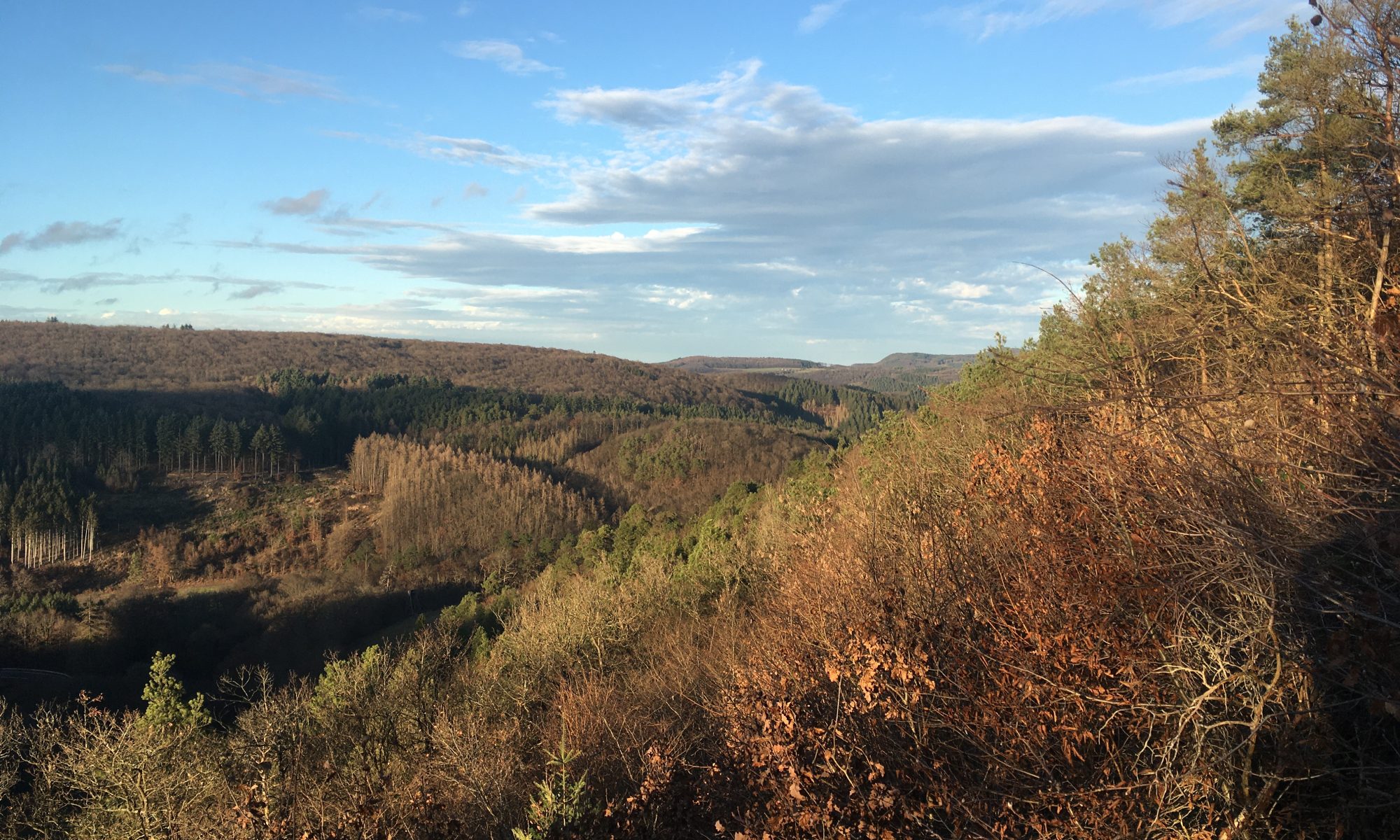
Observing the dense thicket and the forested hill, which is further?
the forested hill

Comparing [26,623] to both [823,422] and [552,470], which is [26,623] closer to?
[552,470]

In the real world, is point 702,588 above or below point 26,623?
above

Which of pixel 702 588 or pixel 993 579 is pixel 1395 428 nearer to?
pixel 993 579

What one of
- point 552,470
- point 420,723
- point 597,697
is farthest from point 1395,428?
point 552,470

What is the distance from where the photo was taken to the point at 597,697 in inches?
494

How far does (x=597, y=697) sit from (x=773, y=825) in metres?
8.57

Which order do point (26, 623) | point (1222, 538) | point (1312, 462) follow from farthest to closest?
point (26, 623) < point (1312, 462) < point (1222, 538)

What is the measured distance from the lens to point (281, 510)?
343 ft

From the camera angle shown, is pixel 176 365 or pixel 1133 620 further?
pixel 176 365

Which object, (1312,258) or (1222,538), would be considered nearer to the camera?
(1222,538)

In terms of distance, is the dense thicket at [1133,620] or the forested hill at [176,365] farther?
the forested hill at [176,365]

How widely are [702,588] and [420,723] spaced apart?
9.53 metres

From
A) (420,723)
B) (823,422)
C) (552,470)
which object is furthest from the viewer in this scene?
(823,422)

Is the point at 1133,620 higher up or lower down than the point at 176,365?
lower down
